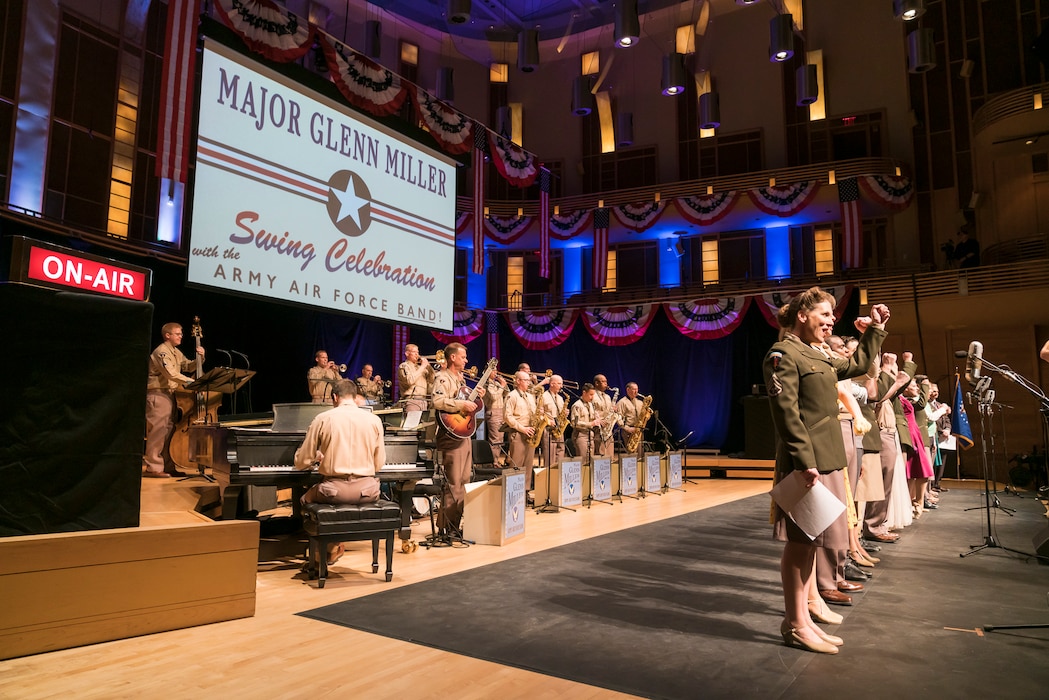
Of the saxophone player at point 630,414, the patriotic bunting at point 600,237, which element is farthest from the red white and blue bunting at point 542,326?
the saxophone player at point 630,414

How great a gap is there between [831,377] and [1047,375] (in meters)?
13.8

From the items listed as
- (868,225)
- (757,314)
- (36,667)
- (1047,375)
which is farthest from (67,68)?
(1047,375)

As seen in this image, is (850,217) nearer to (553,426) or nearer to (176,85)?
(553,426)

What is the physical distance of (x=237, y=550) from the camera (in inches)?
137

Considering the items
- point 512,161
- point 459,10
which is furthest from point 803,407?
point 512,161

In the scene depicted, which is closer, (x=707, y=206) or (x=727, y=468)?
(x=727, y=468)

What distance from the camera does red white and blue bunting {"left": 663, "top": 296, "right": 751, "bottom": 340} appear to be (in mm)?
15063

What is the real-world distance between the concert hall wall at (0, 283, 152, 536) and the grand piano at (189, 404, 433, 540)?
1.01 m

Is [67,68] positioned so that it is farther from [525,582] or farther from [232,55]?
[525,582]

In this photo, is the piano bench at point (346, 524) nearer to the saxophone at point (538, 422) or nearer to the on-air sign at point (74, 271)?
the on-air sign at point (74, 271)

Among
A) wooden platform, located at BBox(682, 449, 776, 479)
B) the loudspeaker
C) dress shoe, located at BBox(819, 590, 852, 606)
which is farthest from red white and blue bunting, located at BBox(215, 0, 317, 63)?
wooden platform, located at BBox(682, 449, 776, 479)

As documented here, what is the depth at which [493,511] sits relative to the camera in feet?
18.8

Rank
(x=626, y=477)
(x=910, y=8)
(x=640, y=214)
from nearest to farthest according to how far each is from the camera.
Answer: (x=626, y=477), (x=910, y=8), (x=640, y=214)

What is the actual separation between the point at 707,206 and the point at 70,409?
581 inches
